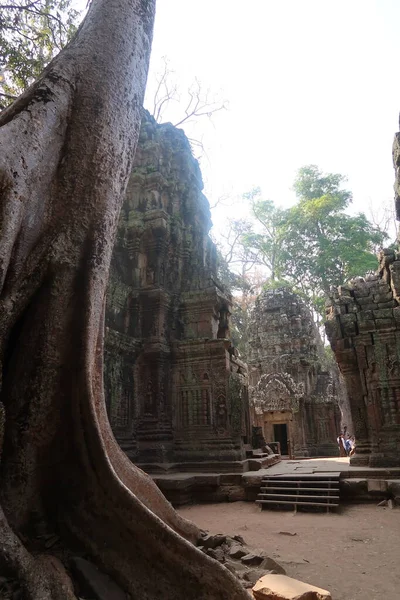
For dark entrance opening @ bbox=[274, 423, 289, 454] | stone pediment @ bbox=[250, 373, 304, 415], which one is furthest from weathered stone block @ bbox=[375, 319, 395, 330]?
dark entrance opening @ bbox=[274, 423, 289, 454]

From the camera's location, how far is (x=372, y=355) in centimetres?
760

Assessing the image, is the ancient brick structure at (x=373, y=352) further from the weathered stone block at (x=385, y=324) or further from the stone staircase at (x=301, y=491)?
the stone staircase at (x=301, y=491)

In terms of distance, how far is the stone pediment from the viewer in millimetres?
16125

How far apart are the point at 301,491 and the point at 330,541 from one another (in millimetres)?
2122

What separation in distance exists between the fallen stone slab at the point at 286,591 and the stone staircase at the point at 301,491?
3.65m

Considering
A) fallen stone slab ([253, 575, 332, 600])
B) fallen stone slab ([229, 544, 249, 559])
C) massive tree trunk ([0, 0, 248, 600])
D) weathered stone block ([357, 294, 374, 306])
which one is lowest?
fallen stone slab ([229, 544, 249, 559])

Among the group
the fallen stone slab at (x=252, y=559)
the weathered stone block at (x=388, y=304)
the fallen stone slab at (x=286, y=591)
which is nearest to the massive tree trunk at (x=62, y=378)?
the fallen stone slab at (x=286, y=591)

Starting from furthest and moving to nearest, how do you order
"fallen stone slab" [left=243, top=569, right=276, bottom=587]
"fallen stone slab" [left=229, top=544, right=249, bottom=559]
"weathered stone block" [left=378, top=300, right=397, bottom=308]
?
"weathered stone block" [left=378, top=300, right=397, bottom=308] → "fallen stone slab" [left=229, top=544, right=249, bottom=559] → "fallen stone slab" [left=243, top=569, right=276, bottom=587]

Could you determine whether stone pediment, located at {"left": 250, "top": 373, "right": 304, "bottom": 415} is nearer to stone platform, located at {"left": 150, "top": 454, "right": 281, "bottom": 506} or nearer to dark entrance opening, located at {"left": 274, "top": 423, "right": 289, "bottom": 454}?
dark entrance opening, located at {"left": 274, "top": 423, "right": 289, "bottom": 454}

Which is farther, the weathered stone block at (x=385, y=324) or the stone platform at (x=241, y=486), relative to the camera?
the weathered stone block at (x=385, y=324)

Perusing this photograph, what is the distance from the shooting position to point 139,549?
6.38 feet

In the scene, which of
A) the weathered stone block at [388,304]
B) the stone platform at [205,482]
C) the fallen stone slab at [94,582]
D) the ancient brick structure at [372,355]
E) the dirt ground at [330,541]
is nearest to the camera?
the fallen stone slab at [94,582]

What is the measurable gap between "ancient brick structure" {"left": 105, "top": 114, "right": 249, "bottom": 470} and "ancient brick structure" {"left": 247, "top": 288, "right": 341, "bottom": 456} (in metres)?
7.87

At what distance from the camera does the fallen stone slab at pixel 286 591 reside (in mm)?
2260
